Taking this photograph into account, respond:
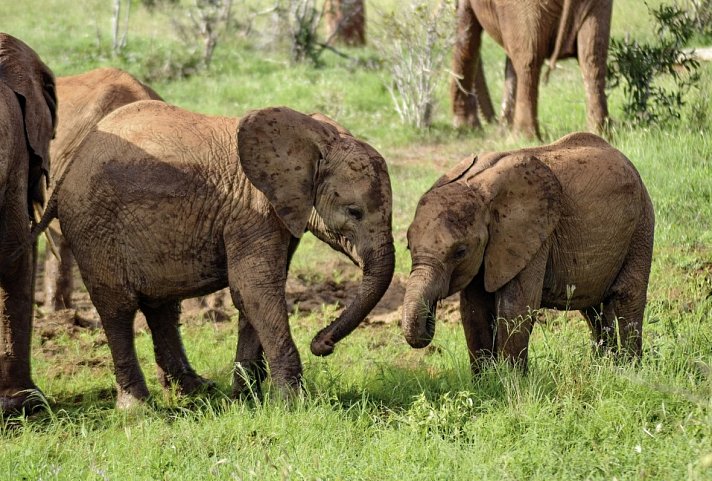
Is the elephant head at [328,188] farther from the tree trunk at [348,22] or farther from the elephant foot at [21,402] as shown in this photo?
the tree trunk at [348,22]

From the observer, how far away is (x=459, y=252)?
6090 millimetres

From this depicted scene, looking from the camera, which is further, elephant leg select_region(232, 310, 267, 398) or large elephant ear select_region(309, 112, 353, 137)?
elephant leg select_region(232, 310, 267, 398)

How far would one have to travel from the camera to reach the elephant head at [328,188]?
20.7ft

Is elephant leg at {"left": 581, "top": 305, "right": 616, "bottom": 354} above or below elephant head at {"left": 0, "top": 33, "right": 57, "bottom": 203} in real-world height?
below

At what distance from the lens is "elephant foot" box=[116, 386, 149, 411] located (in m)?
6.98

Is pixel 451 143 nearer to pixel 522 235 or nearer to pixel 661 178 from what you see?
pixel 661 178

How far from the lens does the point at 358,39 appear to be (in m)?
21.9

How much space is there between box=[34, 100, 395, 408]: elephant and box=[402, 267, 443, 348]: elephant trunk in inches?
14.6

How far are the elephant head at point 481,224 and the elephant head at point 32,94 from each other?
2.43 metres

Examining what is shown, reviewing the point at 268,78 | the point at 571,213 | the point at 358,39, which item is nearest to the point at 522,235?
the point at 571,213

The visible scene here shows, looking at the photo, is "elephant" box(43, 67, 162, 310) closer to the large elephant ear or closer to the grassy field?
the grassy field

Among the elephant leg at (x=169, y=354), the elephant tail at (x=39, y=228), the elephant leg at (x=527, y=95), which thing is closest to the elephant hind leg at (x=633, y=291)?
the elephant leg at (x=169, y=354)

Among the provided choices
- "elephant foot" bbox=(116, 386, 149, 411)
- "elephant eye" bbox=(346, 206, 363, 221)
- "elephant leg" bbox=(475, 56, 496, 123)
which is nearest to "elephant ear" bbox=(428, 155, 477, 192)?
"elephant eye" bbox=(346, 206, 363, 221)

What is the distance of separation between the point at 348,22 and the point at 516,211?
15.6 m
